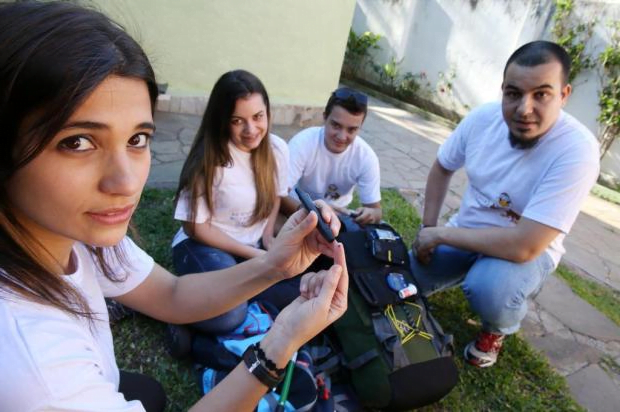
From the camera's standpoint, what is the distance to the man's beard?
2.19 meters

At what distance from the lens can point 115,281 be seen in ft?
4.21

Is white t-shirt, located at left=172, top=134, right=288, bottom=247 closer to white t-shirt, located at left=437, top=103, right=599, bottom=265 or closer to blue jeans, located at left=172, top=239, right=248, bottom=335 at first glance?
blue jeans, located at left=172, top=239, right=248, bottom=335

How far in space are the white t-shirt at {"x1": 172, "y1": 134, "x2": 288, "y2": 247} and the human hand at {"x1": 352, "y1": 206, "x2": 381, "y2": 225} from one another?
639 mm

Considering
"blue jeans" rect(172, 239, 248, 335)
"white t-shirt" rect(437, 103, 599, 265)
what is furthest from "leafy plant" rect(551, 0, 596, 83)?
"blue jeans" rect(172, 239, 248, 335)

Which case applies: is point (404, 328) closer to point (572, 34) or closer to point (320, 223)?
point (320, 223)

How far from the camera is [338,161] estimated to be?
2.87 m

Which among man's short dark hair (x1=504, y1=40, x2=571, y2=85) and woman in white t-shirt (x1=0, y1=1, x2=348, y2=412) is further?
man's short dark hair (x1=504, y1=40, x2=571, y2=85)

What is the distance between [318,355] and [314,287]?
0.90m

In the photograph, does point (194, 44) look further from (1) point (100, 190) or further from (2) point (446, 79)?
(2) point (446, 79)

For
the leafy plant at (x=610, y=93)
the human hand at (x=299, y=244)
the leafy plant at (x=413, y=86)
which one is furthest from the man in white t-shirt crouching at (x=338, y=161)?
the leafy plant at (x=413, y=86)

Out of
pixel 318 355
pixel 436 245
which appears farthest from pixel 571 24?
pixel 318 355

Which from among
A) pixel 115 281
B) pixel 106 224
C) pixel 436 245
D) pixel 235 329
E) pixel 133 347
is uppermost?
pixel 106 224

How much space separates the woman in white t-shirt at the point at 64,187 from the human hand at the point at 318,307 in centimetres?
7

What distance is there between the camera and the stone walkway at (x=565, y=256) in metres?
2.47
